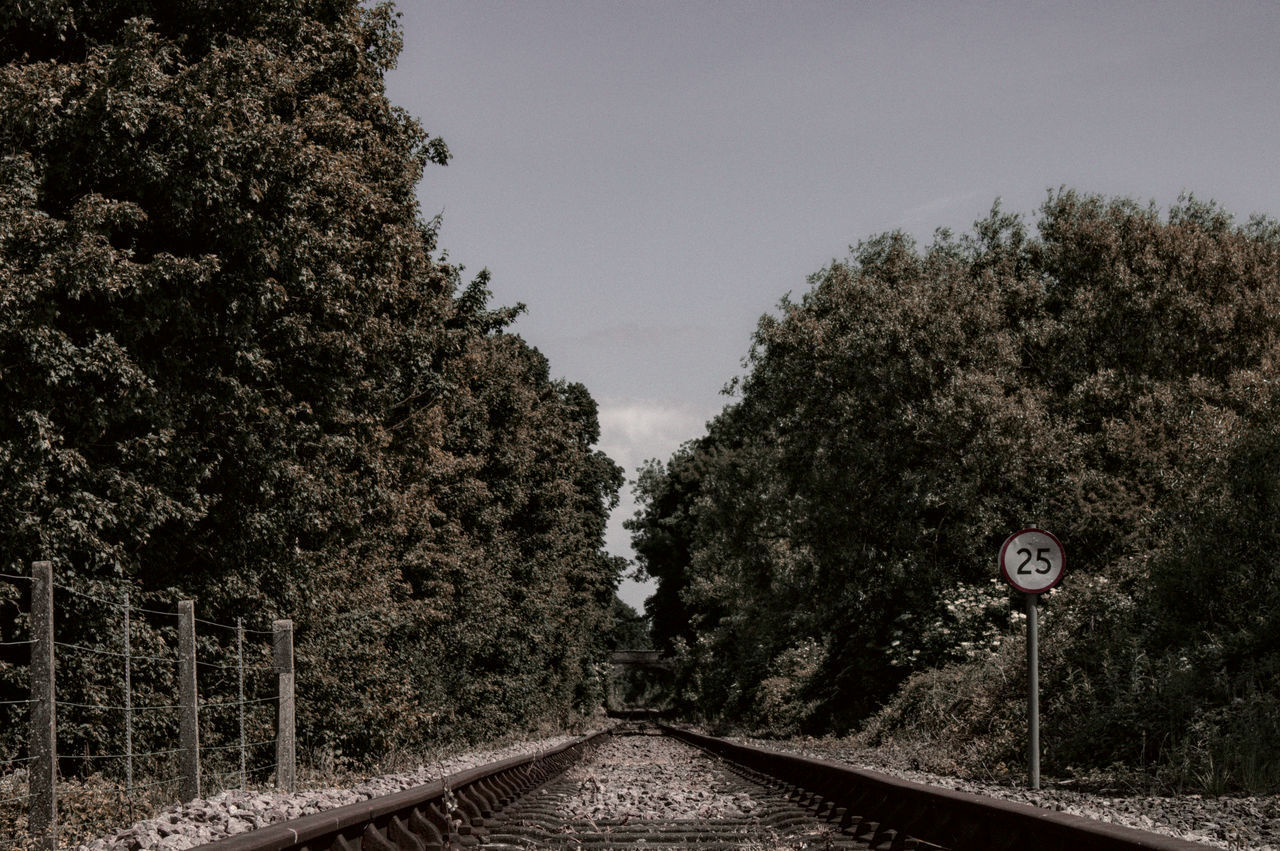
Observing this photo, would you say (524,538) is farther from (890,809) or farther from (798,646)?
(890,809)

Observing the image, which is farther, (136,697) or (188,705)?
(136,697)

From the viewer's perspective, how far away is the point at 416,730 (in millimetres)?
23672

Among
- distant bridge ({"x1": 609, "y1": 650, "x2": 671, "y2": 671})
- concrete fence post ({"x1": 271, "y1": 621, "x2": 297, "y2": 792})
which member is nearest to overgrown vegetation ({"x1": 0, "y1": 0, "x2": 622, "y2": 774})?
concrete fence post ({"x1": 271, "y1": 621, "x2": 297, "y2": 792})

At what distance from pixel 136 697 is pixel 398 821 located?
23.9ft

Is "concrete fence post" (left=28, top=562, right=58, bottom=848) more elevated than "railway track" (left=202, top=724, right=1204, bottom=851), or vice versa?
"concrete fence post" (left=28, top=562, right=58, bottom=848)

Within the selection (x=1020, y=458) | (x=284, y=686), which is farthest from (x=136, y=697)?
(x=1020, y=458)

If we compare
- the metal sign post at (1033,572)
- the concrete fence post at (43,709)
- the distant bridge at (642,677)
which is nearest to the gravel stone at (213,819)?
the concrete fence post at (43,709)

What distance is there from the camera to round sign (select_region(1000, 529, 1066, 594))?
12.0m

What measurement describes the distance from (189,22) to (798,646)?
34.7 metres

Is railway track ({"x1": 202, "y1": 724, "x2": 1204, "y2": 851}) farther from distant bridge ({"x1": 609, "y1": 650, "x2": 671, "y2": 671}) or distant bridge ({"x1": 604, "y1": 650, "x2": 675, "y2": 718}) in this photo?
distant bridge ({"x1": 609, "y1": 650, "x2": 671, "y2": 671})

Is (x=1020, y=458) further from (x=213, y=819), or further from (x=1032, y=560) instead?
(x=213, y=819)

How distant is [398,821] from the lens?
303 inches

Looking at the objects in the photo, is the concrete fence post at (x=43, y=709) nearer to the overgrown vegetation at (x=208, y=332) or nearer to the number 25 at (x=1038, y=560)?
the overgrown vegetation at (x=208, y=332)

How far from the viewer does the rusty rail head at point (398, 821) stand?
540 centimetres
